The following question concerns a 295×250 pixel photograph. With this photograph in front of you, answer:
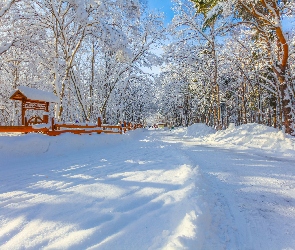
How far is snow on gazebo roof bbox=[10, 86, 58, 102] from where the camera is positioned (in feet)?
37.6

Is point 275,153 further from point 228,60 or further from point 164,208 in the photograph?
point 228,60

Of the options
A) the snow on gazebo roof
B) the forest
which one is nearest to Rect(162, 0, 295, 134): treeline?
the forest

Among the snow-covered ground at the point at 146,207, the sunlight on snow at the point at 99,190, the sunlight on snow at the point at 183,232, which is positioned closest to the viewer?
the sunlight on snow at the point at 183,232

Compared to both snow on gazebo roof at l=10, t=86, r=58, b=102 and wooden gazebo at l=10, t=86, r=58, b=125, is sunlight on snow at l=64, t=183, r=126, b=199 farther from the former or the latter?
snow on gazebo roof at l=10, t=86, r=58, b=102

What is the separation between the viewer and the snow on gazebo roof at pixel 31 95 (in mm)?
11453

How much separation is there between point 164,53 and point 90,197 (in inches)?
763

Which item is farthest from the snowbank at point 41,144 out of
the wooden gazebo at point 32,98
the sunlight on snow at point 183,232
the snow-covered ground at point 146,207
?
the sunlight on snow at point 183,232

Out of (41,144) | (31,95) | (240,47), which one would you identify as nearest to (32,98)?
(31,95)

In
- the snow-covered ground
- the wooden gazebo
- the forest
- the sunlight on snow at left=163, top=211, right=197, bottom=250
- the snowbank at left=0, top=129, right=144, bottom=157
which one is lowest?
the snow-covered ground

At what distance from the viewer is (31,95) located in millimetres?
11891

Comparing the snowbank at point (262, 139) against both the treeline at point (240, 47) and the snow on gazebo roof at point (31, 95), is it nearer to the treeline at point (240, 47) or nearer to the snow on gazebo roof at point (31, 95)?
the treeline at point (240, 47)

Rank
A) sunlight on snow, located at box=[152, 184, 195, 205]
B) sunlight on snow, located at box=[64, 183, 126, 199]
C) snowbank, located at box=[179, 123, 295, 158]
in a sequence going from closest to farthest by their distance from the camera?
sunlight on snow, located at box=[152, 184, 195, 205] → sunlight on snow, located at box=[64, 183, 126, 199] → snowbank, located at box=[179, 123, 295, 158]

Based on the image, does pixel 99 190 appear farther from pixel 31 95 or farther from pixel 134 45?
pixel 134 45

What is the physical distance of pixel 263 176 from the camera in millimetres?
5148
